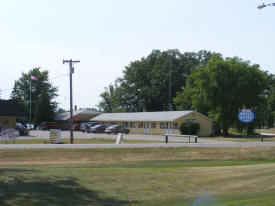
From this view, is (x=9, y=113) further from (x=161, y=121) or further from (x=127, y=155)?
(x=127, y=155)

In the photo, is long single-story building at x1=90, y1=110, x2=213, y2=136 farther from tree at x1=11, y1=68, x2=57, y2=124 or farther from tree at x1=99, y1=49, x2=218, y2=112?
tree at x1=11, y1=68, x2=57, y2=124

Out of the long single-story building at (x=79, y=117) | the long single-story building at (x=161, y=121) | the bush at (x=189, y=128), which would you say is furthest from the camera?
the long single-story building at (x=79, y=117)

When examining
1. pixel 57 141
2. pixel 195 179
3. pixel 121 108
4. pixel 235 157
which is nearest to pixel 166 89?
pixel 121 108

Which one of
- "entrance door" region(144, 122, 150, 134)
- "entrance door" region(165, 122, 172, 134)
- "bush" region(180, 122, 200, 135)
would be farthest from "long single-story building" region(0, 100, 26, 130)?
"bush" region(180, 122, 200, 135)

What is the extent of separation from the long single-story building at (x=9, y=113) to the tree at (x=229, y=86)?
28.1 m

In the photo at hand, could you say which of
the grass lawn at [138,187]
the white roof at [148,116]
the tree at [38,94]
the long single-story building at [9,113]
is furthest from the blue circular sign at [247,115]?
the tree at [38,94]

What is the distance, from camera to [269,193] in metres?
12.2

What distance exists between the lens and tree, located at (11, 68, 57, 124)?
93.4 metres

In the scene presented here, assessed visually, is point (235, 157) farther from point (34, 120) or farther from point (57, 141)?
point (34, 120)

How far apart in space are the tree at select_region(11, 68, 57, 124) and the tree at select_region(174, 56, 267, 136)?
149ft

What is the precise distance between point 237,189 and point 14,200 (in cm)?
722

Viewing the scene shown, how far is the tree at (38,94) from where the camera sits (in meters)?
93.4

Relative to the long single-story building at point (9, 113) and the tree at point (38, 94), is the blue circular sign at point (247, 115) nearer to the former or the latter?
the long single-story building at point (9, 113)

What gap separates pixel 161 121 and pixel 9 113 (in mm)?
23184
